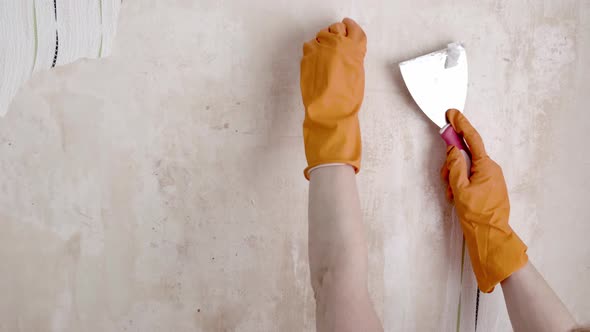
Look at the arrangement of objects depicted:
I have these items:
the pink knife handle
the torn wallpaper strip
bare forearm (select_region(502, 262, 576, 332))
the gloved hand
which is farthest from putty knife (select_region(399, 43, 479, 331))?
the torn wallpaper strip

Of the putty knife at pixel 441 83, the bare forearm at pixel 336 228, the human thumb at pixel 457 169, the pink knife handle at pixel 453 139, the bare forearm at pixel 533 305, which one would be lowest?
the bare forearm at pixel 533 305

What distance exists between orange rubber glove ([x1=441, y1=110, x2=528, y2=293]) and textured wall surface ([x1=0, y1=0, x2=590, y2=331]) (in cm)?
9

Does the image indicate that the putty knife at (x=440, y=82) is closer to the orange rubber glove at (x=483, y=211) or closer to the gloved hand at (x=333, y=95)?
the orange rubber glove at (x=483, y=211)

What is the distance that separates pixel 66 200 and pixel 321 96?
0.72 metres

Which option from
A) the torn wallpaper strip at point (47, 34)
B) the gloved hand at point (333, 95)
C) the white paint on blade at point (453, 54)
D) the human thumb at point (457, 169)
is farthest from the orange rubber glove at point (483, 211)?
the torn wallpaper strip at point (47, 34)

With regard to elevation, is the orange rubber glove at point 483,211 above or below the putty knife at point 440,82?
below

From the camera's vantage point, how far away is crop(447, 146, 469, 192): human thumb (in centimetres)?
123

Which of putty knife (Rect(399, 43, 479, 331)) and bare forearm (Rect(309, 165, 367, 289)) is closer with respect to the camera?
bare forearm (Rect(309, 165, 367, 289))

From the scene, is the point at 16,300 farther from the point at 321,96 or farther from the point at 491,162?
the point at 491,162

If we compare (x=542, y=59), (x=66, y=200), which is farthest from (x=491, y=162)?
(x=66, y=200)

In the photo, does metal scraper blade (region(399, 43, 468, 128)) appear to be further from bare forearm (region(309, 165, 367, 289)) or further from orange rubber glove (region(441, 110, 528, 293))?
bare forearm (region(309, 165, 367, 289))

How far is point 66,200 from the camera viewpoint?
1.18 m

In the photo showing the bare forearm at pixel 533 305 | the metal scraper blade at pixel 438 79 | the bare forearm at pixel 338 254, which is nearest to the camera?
the bare forearm at pixel 338 254

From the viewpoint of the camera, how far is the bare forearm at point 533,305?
1.14m
